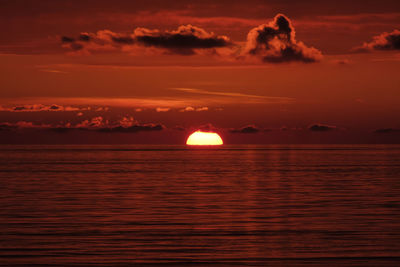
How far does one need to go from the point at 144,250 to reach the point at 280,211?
1533cm

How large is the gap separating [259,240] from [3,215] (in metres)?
16.3

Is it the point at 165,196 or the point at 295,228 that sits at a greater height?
the point at 165,196

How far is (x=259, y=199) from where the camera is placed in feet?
154

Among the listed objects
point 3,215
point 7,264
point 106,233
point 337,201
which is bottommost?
point 7,264

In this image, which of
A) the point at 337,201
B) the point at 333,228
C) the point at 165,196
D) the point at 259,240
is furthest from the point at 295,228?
the point at 165,196

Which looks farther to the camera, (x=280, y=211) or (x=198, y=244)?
(x=280, y=211)

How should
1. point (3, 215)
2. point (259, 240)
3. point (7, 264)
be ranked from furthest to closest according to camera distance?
point (3, 215)
point (259, 240)
point (7, 264)

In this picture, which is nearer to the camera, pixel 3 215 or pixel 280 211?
pixel 3 215

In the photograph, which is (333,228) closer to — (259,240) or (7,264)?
(259,240)

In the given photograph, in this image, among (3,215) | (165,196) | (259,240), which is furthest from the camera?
(165,196)

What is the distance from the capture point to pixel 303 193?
5206 cm

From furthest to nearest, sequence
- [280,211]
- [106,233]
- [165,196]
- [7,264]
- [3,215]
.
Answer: [165,196] < [280,211] < [3,215] < [106,233] < [7,264]

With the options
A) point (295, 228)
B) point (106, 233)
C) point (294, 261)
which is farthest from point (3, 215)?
point (294, 261)

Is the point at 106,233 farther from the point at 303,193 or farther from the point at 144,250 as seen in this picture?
the point at 303,193
